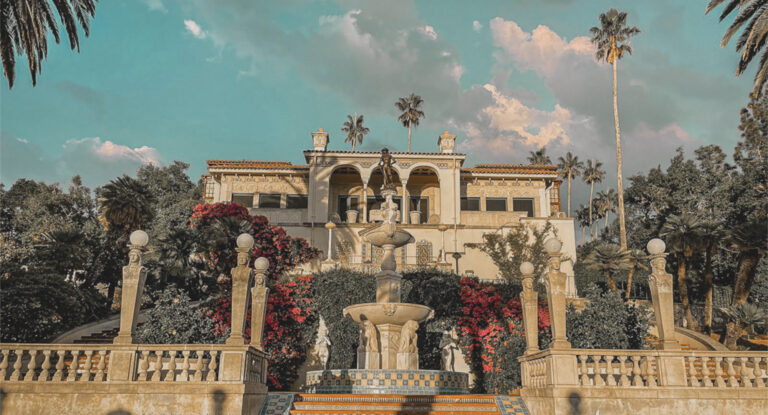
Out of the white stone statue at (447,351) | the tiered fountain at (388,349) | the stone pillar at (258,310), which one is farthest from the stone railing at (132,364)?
the white stone statue at (447,351)

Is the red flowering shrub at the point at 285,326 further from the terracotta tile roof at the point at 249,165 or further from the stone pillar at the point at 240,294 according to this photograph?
the terracotta tile roof at the point at 249,165

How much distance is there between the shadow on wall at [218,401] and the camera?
10453 millimetres

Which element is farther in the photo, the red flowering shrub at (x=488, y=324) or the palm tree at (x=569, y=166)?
the palm tree at (x=569, y=166)

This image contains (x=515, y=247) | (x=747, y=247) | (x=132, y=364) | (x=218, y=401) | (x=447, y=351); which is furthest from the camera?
(x=515, y=247)

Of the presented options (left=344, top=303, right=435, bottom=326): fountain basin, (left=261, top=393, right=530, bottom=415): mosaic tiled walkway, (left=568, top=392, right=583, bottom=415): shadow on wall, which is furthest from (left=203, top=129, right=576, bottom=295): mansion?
(left=568, top=392, right=583, bottom=415): shadow on wall

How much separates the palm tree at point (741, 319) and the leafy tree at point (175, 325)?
18.8 m

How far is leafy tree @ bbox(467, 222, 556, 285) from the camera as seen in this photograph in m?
30.8

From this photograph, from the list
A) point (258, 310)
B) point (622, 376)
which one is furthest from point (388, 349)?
point (622, 376)

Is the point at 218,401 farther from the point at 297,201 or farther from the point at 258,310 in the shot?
the point at 297,201

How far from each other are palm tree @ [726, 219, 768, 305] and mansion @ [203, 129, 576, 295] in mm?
8936

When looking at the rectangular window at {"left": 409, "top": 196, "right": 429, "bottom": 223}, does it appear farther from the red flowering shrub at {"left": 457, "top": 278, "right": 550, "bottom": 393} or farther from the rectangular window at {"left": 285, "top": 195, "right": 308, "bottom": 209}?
the red flowering shrub at {"left": 457, "top": 278, "right": 550, "bottom": 393}

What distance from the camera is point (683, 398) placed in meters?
10.6

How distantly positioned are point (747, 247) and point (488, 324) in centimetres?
1224

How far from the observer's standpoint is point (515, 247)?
31984 mm
